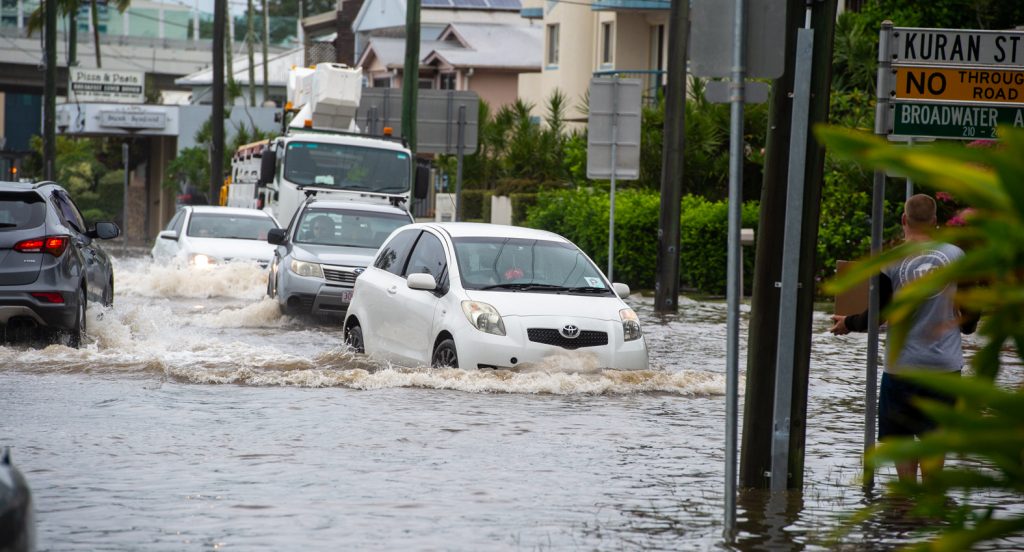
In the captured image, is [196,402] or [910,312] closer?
[910,312]

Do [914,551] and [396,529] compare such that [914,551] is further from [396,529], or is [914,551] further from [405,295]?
[405,295]

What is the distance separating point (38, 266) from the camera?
45.5 ft

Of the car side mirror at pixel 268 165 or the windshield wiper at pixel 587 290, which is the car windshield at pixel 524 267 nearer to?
the windshield wiper at pixel 587 290

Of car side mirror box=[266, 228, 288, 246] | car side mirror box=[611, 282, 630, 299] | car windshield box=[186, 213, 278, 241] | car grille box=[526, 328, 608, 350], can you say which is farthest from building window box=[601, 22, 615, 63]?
car grille box=[526, 328, 608, 350]

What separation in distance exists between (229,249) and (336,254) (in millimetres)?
5909

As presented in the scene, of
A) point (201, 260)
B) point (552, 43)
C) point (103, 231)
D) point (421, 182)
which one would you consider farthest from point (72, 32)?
point (103, 231)

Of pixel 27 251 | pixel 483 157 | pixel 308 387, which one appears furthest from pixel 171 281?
pixel 483 157

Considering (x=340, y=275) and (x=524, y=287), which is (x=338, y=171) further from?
(x=524, y=287)

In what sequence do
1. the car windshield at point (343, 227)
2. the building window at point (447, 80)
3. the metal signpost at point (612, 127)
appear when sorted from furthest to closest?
1. the building window at point (447, 80)
2. the metal signpost at point (612, 127)
3. the car windshield at point (343, 227)

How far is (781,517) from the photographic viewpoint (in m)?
7.59

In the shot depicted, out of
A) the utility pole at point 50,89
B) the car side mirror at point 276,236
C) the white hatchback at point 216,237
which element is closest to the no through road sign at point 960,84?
the car side mirror at point 276,236

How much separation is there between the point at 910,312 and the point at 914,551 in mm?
360

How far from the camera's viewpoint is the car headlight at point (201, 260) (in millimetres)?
24547

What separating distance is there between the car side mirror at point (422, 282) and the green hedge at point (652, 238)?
13.2m
